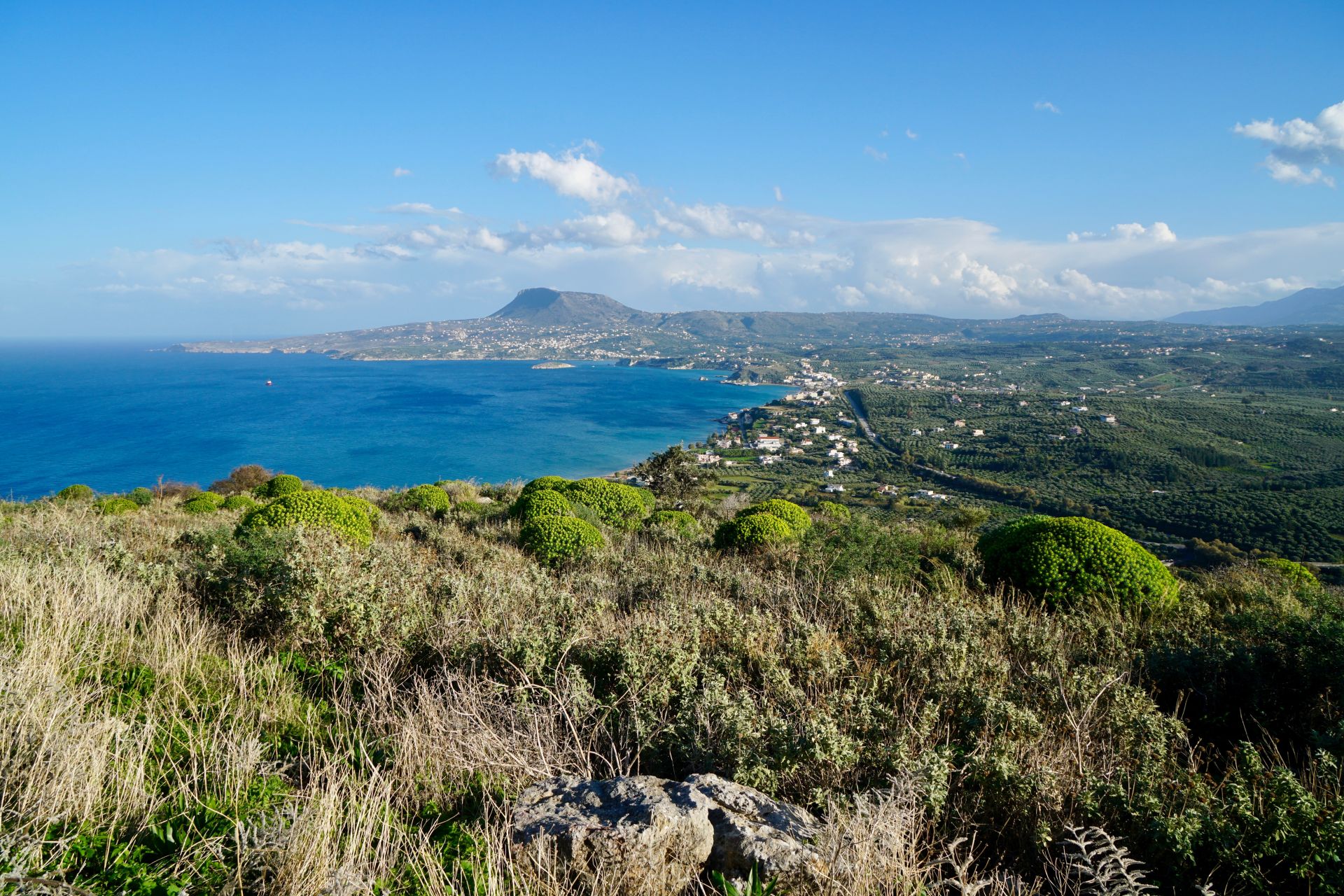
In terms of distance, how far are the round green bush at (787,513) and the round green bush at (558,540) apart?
3092mm

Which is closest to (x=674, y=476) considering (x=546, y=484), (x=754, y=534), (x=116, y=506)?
(x=546, y=484)

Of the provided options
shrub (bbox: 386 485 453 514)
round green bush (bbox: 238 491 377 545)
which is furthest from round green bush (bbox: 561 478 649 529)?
round green bush (bbox: 238 491 377 545)

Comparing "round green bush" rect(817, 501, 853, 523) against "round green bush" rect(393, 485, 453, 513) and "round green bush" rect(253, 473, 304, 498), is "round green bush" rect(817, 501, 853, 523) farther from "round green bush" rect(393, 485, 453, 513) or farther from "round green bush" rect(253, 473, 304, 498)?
"round green bush" rect(253, 473, 304, 498)

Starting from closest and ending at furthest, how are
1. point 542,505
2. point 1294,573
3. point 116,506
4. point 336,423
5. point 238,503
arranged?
point 1294,573 < point 542,505 < point 116,506 < point 238,503 < point 336,423

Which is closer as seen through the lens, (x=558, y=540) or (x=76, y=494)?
(x=558, y=540)

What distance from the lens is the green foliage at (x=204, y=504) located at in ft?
44.4

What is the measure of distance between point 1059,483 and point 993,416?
28.5m

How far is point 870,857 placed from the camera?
6.42 feet

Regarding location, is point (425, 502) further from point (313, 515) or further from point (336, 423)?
point (336, 423)

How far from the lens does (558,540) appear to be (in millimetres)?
8352

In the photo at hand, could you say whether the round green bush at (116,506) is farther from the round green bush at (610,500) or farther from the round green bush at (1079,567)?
the round green bush at (1079,567)

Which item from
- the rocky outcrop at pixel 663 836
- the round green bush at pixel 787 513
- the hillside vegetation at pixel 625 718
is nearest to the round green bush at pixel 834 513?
the round green bush at pixel 787 513

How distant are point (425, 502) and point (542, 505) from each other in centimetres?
463

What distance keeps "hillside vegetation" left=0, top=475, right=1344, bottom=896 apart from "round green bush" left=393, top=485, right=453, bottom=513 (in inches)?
290
